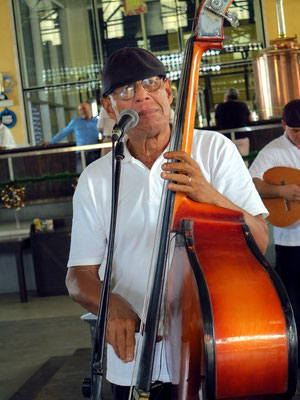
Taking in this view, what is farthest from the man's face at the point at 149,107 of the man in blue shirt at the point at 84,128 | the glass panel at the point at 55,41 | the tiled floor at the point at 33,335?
the glass panel at the point at 55,41

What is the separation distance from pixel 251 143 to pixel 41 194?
305cm

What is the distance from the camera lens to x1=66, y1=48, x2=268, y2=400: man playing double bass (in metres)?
1.72

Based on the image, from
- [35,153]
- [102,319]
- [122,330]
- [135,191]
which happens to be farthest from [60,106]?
[102,319]

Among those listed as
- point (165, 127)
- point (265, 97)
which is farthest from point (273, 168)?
point (265, 97)

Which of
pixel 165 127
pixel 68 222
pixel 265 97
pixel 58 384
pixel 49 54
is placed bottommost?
pixel 58 384

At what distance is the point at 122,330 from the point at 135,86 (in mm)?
605

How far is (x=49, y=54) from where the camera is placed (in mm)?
15367

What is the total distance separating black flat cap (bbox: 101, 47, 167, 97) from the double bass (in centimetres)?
22

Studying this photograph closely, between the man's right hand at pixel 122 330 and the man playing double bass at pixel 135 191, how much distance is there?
0.15m

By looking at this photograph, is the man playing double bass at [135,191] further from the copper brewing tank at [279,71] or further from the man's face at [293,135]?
the copper brewing tank at [279,71]

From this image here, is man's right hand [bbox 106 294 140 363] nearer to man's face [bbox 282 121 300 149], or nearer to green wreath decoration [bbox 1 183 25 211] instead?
man's face [bbox 282 121 300 149]

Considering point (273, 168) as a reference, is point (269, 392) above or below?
below

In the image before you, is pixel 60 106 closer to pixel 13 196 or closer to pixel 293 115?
Answer: pixel 13 196

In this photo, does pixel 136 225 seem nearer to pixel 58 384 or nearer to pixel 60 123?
pixel 58 384
